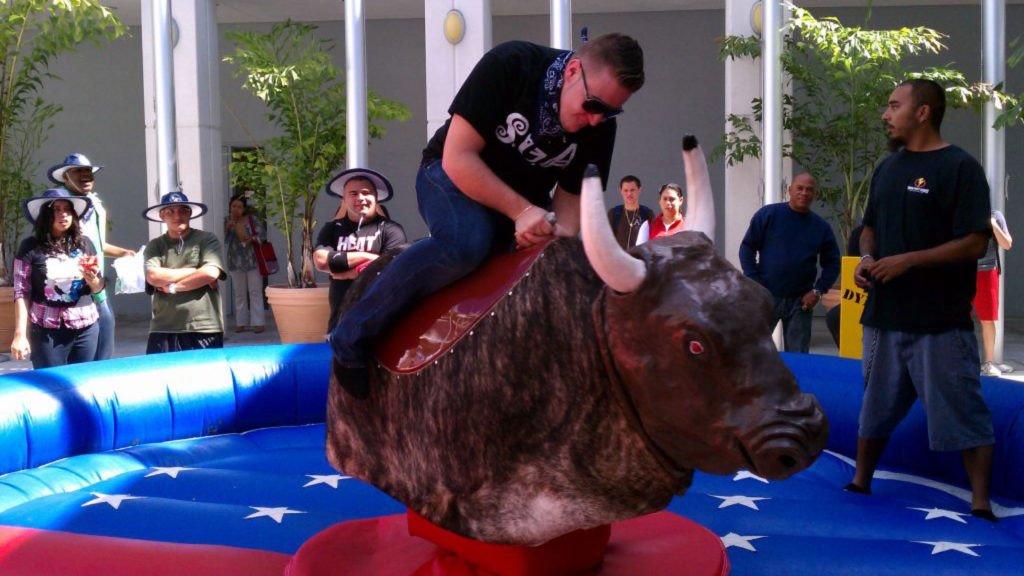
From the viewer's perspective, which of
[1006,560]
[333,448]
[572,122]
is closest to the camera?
[572,122]

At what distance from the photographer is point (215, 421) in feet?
17.5

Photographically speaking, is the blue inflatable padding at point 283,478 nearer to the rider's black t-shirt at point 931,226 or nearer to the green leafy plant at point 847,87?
the rider's black t-shirt at point 931,226

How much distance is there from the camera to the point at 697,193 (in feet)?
7.77

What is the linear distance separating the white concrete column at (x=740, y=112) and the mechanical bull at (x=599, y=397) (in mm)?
7860

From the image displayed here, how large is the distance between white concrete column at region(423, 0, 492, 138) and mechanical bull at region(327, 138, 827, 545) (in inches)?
304

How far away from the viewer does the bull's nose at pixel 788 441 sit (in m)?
1.91

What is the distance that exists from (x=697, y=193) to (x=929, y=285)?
80.1 inches

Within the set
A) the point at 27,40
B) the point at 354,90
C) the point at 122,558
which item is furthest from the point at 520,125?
the point at 27,40

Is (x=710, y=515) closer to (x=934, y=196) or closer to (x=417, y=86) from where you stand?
(x=934, y=196)

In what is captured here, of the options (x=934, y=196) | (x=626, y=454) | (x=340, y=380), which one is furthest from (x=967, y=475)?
(x=340, y=380)

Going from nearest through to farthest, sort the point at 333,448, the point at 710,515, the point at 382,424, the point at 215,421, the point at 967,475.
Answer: the point at 382,424 → the point at 333,448 → the point at 710,515 → the point at 967,475 → the point at 215,421

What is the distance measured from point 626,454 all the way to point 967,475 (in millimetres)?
2680

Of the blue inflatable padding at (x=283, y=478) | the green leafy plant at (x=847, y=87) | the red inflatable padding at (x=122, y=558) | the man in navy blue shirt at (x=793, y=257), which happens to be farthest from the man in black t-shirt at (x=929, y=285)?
the green leafy plant at (x=847, y=87)

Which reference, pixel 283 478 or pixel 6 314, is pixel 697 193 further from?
pixel 6 314
